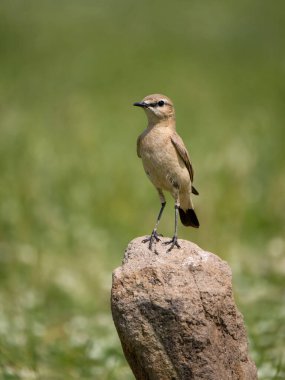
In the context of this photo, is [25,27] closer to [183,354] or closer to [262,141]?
[262,141]

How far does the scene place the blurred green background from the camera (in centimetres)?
1312

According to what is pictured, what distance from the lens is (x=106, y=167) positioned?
19.0m

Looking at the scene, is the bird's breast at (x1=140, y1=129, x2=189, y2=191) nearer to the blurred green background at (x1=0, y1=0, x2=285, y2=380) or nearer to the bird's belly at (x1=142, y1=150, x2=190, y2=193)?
the bird's belly at (x1=142, y1=150, x2=190, y2=193)

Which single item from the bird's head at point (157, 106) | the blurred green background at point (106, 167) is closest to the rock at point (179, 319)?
the bird's head at point (157, 106)

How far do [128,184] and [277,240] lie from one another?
3.91 m

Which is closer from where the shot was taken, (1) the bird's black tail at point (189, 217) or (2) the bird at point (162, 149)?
(2) the bird at point (162, 149)

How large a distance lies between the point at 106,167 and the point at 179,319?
38.1 feet

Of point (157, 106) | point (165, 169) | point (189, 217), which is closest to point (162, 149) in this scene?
point (165, 169)

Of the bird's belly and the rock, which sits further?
the bird's belly

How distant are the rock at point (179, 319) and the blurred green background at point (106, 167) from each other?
2.21 m

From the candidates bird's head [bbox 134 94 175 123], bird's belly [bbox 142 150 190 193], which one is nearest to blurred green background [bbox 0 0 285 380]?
bird's belly [bbox 142 150 190 193]

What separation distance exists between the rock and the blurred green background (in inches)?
86.9

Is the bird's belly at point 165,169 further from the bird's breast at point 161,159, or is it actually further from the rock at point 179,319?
the rock at point 179,319

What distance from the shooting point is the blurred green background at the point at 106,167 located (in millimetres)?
13125
